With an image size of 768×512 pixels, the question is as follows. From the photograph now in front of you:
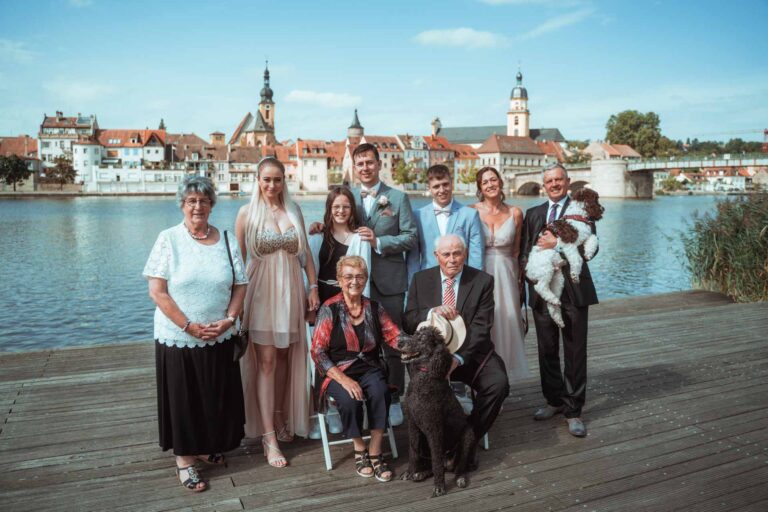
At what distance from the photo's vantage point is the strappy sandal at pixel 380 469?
3.27 meters

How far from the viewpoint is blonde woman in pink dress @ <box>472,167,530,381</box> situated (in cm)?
425

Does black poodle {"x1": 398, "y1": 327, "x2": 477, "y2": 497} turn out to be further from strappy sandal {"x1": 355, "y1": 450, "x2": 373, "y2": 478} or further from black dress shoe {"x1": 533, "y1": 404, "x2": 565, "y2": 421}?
black dress shoe {"x1": 533, "y1": 404, "x2": 565, "y2": 421}

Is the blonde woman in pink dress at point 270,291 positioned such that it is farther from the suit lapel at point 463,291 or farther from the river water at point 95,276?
the river water at point 95,276

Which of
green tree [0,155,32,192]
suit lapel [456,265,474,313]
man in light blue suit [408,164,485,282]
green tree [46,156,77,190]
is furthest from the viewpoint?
green tree [46,156,77,190]

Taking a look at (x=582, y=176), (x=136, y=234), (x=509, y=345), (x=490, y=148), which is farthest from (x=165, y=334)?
(x=490, y=148)

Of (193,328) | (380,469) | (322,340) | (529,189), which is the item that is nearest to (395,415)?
(380,469)

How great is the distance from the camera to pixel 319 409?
11.6ft

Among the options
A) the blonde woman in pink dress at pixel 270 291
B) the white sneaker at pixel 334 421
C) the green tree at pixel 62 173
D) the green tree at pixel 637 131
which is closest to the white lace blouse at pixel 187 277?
the blonde woman in pink dress at pixel 270 291

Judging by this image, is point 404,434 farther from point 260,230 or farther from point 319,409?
point 260,230

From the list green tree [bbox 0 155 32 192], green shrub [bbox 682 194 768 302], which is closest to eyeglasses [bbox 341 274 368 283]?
green shrub [bbox 682 194 768 302]

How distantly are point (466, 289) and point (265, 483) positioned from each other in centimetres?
161

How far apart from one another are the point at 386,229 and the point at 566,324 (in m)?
1.39

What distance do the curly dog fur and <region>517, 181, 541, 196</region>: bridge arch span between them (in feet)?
234

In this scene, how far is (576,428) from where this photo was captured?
3.92 meters
